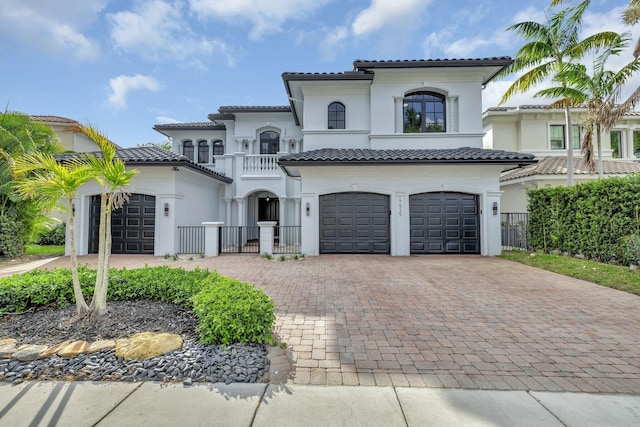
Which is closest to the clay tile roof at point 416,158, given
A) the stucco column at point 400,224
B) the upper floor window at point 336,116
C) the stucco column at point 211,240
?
the stucco column at point 400,224

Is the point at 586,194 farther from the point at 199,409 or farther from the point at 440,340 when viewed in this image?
the point at 199,409

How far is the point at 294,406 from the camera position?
2590 millimetres

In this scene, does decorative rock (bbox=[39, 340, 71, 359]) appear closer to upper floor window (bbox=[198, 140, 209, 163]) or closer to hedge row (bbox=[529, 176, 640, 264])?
hedge row (bbox=[529, 176, 640, 264])

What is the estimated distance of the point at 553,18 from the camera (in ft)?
39.5

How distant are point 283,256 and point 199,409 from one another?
348 inches

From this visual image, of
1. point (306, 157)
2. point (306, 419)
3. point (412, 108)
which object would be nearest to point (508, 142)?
point (412, 108)

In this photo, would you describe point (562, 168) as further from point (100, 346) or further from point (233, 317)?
point (100, 346)

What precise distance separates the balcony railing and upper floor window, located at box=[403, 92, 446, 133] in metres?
7.50

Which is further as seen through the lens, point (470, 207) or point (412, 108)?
point (412, 108)

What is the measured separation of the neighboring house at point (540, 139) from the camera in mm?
17375

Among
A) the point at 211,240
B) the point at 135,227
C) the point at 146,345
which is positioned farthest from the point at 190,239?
the point at 146,345

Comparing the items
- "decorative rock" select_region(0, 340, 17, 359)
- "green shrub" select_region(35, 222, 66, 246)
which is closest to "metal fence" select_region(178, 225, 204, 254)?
"green shrub" select_region(35, 222, 66, 246)

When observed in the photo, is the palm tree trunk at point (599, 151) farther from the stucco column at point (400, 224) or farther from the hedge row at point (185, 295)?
the hedge row at point (185, 295)

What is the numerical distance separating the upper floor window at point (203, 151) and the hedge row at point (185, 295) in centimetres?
1455
